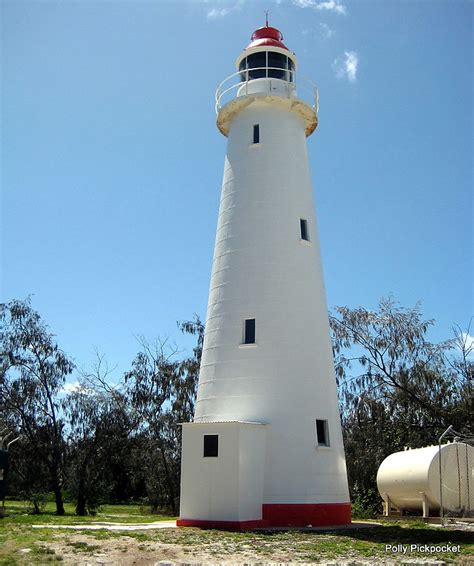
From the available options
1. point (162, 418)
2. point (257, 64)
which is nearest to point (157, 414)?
point (162, 418)

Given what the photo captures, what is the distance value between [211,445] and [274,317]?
4285 mm

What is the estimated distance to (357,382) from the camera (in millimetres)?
33312

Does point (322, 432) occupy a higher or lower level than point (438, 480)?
higher

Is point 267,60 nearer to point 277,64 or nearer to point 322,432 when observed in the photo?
point 277,64

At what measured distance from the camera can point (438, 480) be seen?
20.8m

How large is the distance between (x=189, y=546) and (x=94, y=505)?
792 inches

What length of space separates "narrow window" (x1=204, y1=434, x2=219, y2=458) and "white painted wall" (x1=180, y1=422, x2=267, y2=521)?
0.09 metres

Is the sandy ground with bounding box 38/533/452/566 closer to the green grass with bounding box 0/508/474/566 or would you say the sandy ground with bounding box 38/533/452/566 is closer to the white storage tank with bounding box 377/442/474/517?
the green grass with bounding box 0/508/474/566

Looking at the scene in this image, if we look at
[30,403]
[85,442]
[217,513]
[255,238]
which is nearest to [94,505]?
[85,442]

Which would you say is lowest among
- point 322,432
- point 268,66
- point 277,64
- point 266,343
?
point 322,432

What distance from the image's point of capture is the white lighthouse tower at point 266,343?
1836 cm

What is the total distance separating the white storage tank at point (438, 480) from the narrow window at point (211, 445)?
7.07 metres

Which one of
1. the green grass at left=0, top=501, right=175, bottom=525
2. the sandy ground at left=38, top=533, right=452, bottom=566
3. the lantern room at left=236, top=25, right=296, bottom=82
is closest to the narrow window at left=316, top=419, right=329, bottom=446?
the sandy ground at left=38, top=533, right=452, bottom=566

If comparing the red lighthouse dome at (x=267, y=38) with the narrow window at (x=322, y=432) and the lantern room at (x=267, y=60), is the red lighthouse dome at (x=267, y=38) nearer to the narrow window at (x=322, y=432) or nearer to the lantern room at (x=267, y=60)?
the lantern room at (x=267, y=60)
